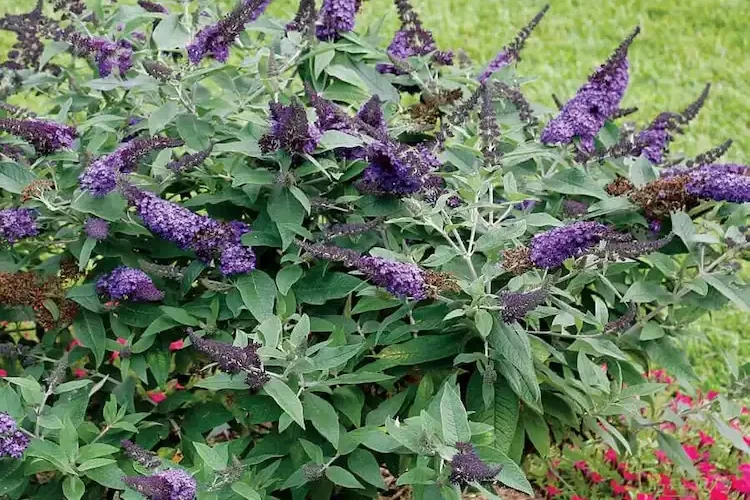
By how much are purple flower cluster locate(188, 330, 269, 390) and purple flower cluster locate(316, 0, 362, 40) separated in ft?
3.88

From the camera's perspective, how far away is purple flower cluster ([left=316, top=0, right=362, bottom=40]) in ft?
9.68

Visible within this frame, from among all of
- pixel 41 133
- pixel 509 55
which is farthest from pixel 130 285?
pixel 509 55

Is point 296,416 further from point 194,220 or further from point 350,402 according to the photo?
point 194,220

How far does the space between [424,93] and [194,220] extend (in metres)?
1.00

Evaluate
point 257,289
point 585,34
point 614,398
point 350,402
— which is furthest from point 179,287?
point 585,34

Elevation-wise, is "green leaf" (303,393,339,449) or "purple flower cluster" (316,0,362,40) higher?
"purple flower cluster" (316,0,362,40)

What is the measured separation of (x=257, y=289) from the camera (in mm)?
2568

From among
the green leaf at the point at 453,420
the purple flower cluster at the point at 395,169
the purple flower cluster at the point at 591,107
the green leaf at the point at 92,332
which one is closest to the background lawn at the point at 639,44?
the purple flower cluster at the point at 591,107

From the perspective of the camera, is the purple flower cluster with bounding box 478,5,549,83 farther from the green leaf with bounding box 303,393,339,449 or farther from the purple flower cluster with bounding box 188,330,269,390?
the purple flower cluster with bounding box 188,330,269,390

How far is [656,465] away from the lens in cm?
371

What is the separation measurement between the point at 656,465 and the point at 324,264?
1.77 meters

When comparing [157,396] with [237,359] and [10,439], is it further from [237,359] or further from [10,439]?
[237,359]

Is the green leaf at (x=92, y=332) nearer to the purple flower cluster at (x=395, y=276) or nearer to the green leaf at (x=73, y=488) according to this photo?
the green leaf at (x=73, y=488)

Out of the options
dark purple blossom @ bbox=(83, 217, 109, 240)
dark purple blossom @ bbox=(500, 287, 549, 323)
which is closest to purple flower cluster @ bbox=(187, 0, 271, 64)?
dark purple blossom @ bbox=(83, 217, 109, 240)
